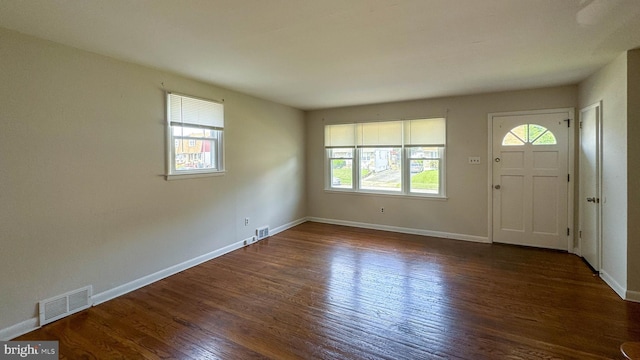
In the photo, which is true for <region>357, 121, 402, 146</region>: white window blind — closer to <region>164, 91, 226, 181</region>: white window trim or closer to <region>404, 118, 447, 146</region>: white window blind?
<region>404, 118, 447, 146</region>: white window blind

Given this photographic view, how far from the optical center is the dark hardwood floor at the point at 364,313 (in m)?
2.17

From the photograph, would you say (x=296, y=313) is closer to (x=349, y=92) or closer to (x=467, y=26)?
(x=467, y=26)

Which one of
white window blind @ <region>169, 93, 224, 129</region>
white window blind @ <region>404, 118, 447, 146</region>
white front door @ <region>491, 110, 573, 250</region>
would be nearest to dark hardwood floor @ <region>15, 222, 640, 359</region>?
white front door @ <region>491, 110, 573, 250</region>

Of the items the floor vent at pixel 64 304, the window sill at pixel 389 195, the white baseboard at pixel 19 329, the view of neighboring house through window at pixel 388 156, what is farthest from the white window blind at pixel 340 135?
the white baseboard at pixel 19 329

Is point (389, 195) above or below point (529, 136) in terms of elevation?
below

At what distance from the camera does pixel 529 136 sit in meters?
4.48

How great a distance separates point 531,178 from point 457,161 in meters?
1.09

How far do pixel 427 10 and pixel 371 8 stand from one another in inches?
16.4

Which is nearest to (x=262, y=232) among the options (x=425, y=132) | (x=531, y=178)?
(x=425, y=132)

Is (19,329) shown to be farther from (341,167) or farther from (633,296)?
(633,296)

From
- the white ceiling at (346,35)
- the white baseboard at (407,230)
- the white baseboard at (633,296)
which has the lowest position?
the white baseboard at (633,296)

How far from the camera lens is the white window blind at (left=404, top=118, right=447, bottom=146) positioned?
5.12 metres

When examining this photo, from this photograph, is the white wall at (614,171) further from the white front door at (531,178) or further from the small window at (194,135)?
the small window at (194,135)

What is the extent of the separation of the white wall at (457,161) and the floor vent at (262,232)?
188 centimetres
